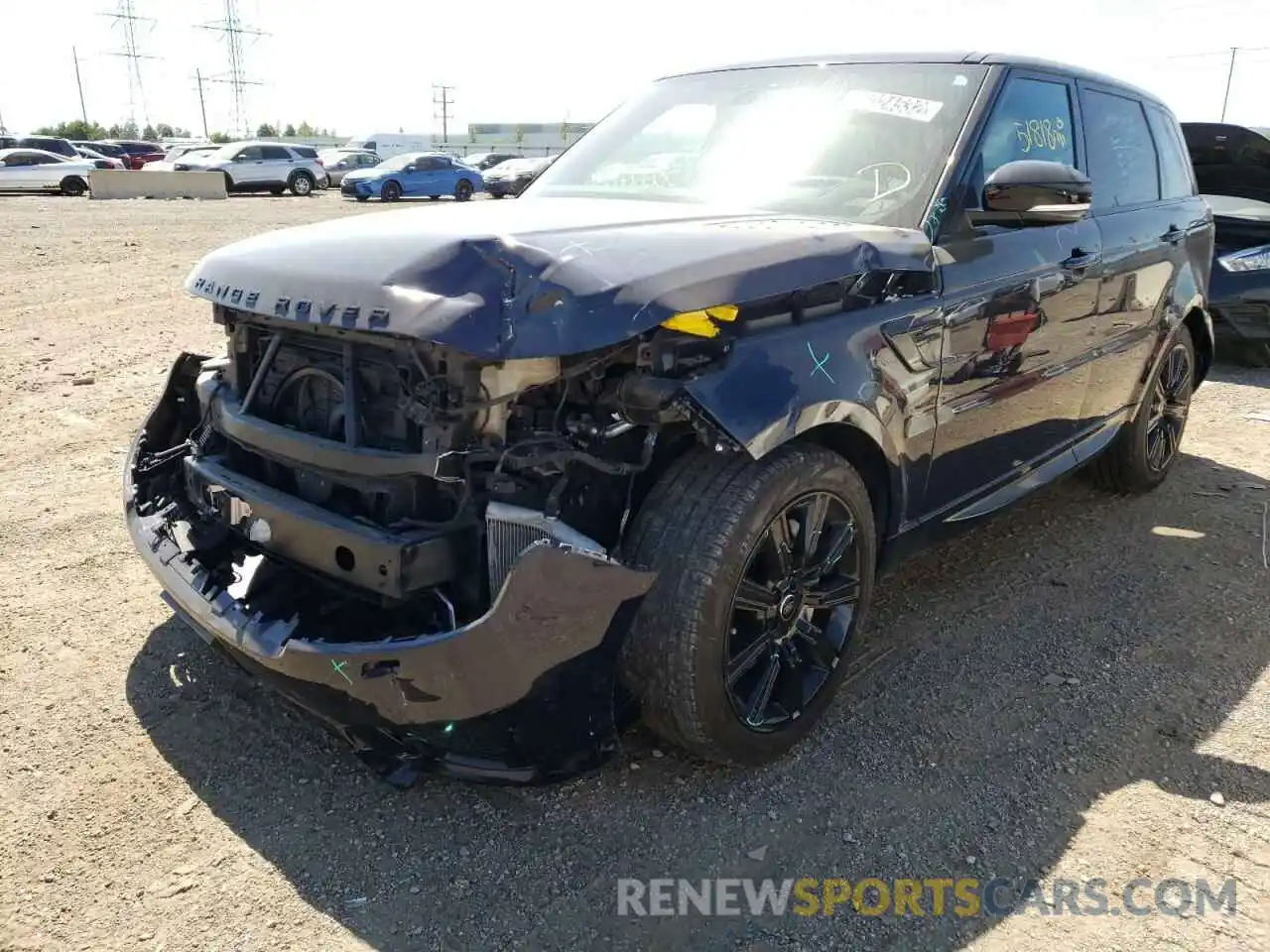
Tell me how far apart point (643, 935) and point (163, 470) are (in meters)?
2.21

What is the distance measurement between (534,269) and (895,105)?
1.71 metres

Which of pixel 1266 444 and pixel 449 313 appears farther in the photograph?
pixel 1266 444

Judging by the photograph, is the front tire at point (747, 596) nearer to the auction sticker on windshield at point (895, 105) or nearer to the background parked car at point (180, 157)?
the auction sticker on windshield at point (895, 105)

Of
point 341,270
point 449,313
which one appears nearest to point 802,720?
point 449,313

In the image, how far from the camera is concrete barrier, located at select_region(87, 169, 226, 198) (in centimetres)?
2409

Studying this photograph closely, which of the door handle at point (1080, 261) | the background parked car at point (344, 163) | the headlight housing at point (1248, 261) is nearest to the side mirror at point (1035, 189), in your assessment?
the door handle at point (1080, 261)

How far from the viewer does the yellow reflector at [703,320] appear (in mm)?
2354

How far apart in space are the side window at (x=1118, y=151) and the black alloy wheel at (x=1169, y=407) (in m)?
0.90

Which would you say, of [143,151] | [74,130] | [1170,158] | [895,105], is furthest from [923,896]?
[74,130]

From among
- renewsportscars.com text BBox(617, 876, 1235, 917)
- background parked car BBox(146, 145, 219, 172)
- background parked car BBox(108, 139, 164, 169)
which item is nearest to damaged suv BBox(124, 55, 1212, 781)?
renewsportscars.com text BBox(617, 876, 1235, 917)

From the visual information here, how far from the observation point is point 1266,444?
6098 mm

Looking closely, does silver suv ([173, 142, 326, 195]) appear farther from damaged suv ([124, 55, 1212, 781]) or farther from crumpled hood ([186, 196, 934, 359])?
crumpled hood ([186, 196, 934, 359])

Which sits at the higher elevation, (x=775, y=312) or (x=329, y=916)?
(x=775, y=312)

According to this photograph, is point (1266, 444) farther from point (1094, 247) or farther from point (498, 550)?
point (498, 550)
